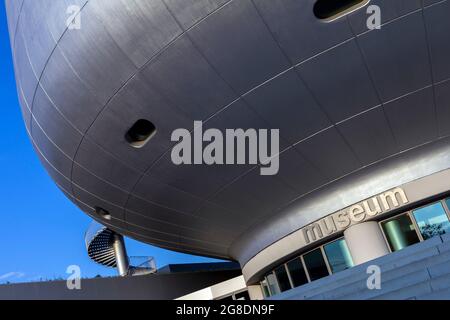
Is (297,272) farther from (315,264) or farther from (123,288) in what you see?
(123,288)

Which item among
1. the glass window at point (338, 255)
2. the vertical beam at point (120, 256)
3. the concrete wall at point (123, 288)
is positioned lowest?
the glass window at point (338, 255)

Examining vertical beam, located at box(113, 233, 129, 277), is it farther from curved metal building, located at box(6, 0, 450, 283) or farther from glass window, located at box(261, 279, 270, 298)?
curved metal building, located at box(6, 0, 450, 283)

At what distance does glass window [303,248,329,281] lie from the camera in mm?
13422

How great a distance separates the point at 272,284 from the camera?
1588cm

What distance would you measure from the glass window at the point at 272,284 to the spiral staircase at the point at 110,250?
14.8 meters

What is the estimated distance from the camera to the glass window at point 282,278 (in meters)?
14.9

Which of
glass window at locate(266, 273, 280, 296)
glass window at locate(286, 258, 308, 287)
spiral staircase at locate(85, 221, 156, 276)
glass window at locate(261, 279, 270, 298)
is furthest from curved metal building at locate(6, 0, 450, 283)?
spiral staircase at locate(85, 221, 156, 276)

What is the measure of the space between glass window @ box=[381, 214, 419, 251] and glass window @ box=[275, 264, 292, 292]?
409 centimetres

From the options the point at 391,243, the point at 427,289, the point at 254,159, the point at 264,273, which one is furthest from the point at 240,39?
the point at 264,273

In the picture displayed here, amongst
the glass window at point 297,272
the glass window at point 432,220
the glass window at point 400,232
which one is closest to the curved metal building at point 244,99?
the glass window at point 432,220

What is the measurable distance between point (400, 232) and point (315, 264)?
2900mm

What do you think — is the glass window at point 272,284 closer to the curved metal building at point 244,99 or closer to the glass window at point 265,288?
the glass window at point 265,288
